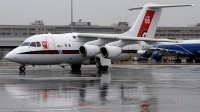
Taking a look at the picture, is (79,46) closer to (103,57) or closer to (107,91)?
(103,57)

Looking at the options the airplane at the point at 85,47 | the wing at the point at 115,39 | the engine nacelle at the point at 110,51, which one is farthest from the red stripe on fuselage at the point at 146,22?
the engine nacelle at the point at 110,51

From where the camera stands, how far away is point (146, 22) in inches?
1539

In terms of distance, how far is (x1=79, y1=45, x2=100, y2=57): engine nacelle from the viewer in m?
34.8

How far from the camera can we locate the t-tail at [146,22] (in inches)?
1524

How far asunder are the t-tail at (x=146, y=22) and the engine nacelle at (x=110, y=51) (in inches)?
131

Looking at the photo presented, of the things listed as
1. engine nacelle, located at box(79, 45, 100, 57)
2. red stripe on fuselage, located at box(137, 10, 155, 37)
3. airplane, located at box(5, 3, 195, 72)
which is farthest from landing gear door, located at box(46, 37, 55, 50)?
red stripe on fuselage, located at box(137, 10, 155, 37)

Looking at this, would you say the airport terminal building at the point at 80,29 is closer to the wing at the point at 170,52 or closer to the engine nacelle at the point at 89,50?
the wing at the point at 170,52

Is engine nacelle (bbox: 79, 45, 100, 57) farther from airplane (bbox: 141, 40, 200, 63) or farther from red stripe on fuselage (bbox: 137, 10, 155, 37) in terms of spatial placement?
airplane (bbox: 141, 40, 200, 63)

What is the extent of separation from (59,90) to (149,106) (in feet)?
18.9

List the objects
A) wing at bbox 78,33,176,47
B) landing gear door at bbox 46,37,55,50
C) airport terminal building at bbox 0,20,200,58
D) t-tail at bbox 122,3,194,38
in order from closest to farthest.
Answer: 1. landing gear door at bbox 46,37,55,50
2. wing at bbox 78,33,176,47
3. t-tail at bbox 122,3,194,38
4. airport terminal building at bbox 0,20,200,58

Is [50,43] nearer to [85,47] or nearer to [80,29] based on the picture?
[85,47]

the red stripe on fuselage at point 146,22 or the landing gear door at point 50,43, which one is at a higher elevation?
the red stripe on fuselage at point 146,22

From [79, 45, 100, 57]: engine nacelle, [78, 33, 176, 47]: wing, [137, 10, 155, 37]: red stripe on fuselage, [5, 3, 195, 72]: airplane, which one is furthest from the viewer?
[137, 10, 155, 37]: red stripe on fuselage

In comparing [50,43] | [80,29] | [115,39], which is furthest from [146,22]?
[80,29]
